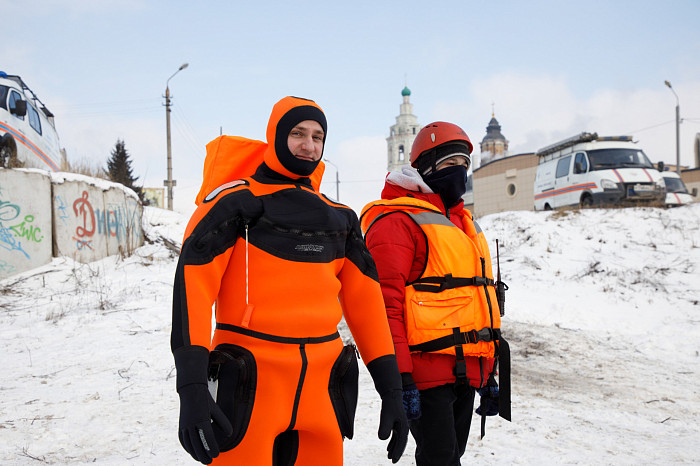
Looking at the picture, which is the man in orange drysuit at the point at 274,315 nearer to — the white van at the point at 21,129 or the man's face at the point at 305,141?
the man's face at the point at 305,141

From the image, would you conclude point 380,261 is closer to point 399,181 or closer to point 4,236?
point 399,181

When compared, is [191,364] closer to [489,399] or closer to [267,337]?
[267,337]

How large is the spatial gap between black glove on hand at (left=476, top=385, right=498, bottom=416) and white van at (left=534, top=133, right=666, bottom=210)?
1247 cm

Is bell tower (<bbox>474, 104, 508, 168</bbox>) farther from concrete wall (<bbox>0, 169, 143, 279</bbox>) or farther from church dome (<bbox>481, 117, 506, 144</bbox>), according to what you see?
concrete wall (<bbox>0, 169, 143, 279</bbox>)

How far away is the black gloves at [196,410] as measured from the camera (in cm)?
160

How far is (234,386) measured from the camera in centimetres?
177

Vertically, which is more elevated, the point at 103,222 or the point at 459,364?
the point at 103,222

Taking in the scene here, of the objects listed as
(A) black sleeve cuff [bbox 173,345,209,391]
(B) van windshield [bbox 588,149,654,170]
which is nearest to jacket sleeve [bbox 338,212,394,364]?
(A) black sleeve cuff [bbox 173,345,209,391]

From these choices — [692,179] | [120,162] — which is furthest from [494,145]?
[120,162]

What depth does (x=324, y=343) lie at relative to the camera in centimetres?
197

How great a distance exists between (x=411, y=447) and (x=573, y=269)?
7864mm

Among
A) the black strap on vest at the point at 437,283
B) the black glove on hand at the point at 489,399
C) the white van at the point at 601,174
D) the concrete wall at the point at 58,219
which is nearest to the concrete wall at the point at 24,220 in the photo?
the concrete wall at the point at 58,219

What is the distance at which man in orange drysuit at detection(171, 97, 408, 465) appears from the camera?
1743 mm

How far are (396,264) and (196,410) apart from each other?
1.20 metres
